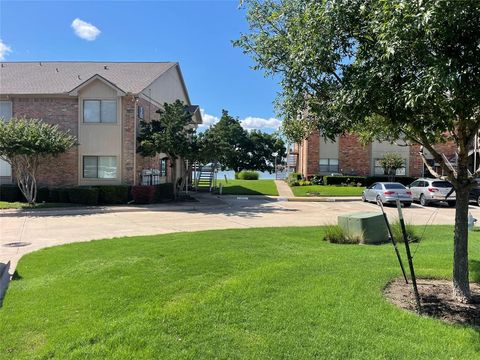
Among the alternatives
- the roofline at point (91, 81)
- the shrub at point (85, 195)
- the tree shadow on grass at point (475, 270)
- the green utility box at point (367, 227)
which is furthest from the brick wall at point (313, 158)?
the tree shadow on grass at point (475, 270)

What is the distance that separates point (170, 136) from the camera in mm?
23094

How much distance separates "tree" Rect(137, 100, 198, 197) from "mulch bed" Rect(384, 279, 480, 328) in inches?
709

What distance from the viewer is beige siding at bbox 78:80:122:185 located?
945 inches

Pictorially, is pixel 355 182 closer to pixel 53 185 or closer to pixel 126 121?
pixel 126 121

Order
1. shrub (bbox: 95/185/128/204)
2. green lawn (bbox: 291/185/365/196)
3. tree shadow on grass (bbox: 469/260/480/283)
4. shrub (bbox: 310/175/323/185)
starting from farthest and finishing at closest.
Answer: shrub (bbox: 310/175/323/185)
green lawn (bbox: 291/185/365/196)
shrub (bbox: 95/185/128/204)
tree shadow on grass (bbox: 469/260/480/283)

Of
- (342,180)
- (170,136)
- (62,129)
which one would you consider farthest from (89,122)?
(342,180)

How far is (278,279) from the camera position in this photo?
244 inches

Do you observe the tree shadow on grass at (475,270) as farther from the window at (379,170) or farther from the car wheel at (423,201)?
the window at (379,170)

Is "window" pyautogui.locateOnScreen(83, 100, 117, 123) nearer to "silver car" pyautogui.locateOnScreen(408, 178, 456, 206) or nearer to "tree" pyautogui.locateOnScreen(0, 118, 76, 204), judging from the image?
"tree" pyautogui.locateOnScreen(0, 118, 76, 204)

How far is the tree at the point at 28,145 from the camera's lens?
2033cm

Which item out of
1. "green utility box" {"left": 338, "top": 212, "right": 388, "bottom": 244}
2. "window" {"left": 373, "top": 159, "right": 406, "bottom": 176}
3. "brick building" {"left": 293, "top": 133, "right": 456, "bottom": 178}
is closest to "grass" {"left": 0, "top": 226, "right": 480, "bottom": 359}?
"green utility box" {"left": 338, "top": 212, "right": 388, "bottom": 244}

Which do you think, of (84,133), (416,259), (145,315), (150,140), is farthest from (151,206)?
(145,315)

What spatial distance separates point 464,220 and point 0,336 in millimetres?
5635

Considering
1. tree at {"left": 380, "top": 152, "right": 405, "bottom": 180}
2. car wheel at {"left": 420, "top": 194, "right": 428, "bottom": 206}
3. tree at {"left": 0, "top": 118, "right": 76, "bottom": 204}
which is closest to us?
tree at {"left": 0, "top": 118, "right": 76, "bottom": 204}
